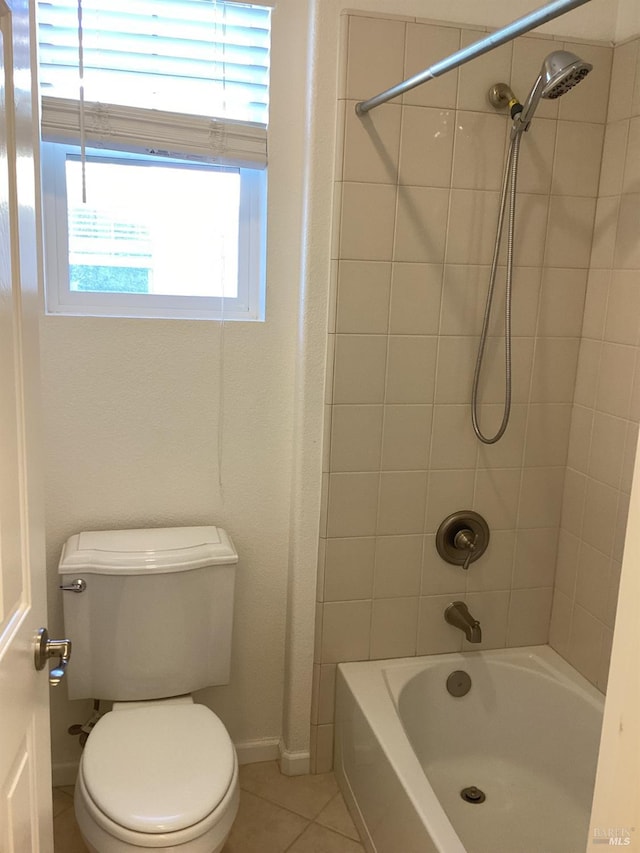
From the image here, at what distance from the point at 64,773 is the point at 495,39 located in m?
2.19

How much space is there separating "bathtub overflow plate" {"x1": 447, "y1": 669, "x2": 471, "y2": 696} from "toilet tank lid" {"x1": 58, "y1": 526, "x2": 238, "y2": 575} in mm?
794

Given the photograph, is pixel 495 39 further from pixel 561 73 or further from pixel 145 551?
pixel 145 551

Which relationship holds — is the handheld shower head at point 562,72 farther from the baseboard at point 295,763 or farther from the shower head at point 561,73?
the baseboard at point 295,763

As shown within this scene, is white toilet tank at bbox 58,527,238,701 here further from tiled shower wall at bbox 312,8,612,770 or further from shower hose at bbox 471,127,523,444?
shower hose at bbox 471,127,523,444

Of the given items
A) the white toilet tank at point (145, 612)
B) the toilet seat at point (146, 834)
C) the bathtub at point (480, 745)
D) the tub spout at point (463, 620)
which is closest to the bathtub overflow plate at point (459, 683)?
the bathtub at point (480, 745)

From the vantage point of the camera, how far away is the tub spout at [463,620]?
212cm

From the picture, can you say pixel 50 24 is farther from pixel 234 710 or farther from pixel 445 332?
pixel 234 710

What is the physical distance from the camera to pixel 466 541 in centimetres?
216

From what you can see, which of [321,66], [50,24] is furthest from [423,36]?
[50,24]

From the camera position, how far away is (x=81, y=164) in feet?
6.20

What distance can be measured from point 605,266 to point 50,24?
5.27 feet

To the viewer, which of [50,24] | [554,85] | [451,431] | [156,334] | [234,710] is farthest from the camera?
[234,710]

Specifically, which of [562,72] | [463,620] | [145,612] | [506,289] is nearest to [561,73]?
[562,72]

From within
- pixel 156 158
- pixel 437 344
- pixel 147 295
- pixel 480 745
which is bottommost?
pixel 480 745
